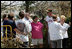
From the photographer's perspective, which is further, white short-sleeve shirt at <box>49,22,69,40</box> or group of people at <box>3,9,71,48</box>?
white short-sleeve shirt at <box>49,22,69,40</box>

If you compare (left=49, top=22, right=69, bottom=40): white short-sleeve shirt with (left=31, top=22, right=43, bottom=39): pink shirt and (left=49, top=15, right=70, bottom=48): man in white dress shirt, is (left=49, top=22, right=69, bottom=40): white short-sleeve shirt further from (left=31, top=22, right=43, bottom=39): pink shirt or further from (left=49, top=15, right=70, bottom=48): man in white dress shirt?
(left=31, top=22, right=43, bottom=39): pink shirt

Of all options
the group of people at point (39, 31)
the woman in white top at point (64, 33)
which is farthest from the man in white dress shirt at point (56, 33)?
the woman in white top at point (64, 33)

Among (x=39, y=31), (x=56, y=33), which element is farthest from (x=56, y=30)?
(x=39, y=31)

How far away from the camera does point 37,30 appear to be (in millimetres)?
8492

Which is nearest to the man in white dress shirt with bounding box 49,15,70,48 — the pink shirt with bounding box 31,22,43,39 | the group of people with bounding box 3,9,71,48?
the group of people with bounding box 3,9,71,48

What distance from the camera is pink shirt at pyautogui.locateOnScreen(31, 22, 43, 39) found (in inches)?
334

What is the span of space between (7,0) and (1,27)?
3.50 metres

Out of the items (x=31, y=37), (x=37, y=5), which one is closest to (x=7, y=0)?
(x=37, y=5)

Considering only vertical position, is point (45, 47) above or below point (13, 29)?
below

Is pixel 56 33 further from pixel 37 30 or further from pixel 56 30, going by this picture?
pixel 37 30

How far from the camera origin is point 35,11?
1448 cm

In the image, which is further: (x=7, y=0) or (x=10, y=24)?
(x=7, y=0)

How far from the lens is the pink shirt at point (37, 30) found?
8.48m

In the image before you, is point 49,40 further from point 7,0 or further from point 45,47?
point 7,0
